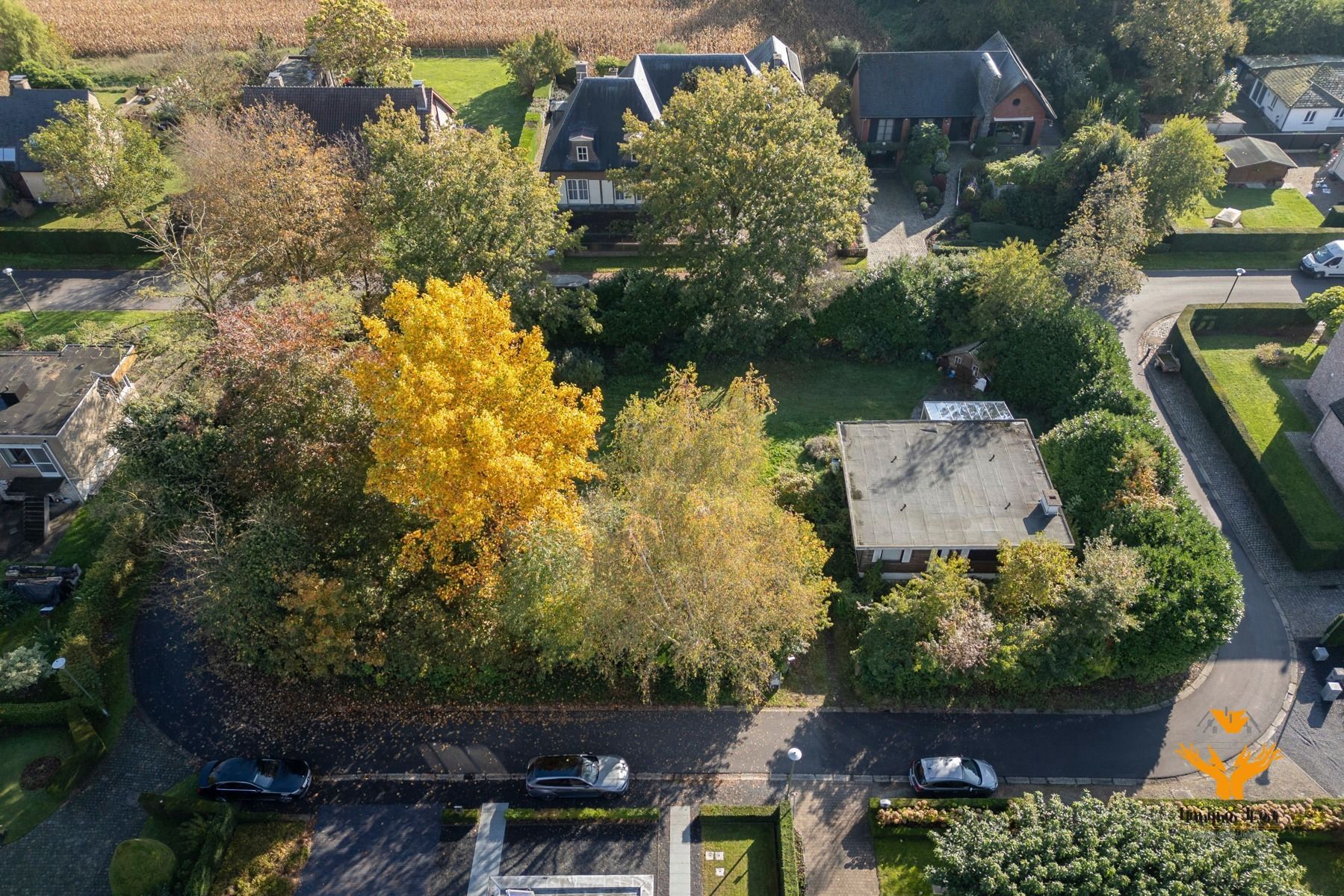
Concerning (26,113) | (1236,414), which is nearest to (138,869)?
(1236,414)

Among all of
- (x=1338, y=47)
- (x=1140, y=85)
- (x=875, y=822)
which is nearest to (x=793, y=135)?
(x=875, y=822)

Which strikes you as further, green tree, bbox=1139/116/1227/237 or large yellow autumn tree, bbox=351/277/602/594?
green tree, bbox=1139/116/1227/237

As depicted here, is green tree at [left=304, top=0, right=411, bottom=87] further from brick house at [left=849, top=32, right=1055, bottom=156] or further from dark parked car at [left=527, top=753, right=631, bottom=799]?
dark parked car at [left=527, top=753, right=631, bottom=799]

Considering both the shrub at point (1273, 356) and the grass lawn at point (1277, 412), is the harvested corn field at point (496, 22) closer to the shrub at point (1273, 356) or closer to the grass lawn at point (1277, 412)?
the grass lawn at point (1277, 412)

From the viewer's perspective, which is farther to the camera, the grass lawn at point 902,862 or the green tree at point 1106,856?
the grass lawn at point 902,862

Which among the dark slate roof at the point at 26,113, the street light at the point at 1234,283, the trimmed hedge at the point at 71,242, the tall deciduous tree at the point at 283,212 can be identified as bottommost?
the street light at the point at 1234,283

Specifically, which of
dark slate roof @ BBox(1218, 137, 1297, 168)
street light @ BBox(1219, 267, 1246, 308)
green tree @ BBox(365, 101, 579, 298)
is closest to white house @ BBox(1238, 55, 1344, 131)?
dark slate roof @ BBox(1218, 137, 1297, 168)

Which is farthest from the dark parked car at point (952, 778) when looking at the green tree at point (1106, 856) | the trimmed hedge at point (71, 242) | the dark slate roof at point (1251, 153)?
the trimmed hedge at point (71, 242)
